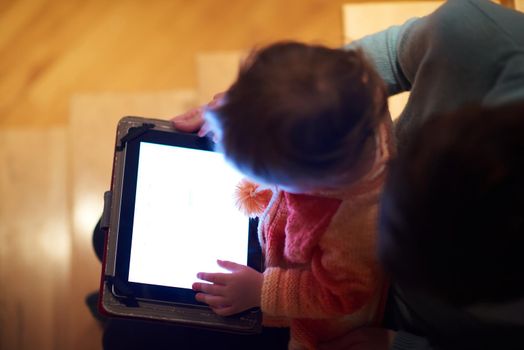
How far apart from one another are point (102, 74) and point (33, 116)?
0.17m

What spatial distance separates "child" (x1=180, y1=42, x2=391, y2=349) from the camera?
16.1 inches

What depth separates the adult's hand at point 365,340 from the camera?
1.78 ft

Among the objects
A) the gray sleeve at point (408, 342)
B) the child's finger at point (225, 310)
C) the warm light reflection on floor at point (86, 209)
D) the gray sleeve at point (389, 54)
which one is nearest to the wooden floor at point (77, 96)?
the warm light reflection on floor at point (86, 209)

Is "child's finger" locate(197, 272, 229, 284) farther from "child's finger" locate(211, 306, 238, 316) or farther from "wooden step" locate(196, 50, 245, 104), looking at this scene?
"wooden step" locate(196, 50, 245, 104)

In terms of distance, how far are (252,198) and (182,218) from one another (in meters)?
0.09

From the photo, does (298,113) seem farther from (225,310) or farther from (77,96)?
(77,96)

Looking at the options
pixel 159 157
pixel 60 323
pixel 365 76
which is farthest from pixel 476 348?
pixel 60 323

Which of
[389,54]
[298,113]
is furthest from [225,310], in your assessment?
[389,54]

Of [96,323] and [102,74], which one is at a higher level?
[102,74]

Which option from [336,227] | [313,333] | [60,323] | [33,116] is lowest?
[60,323]

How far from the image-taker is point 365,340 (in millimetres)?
543

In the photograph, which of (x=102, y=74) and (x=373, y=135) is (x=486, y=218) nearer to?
(x=373, y=135)

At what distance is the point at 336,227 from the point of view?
466 millimetres

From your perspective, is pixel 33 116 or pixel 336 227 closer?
pixel 336 227
